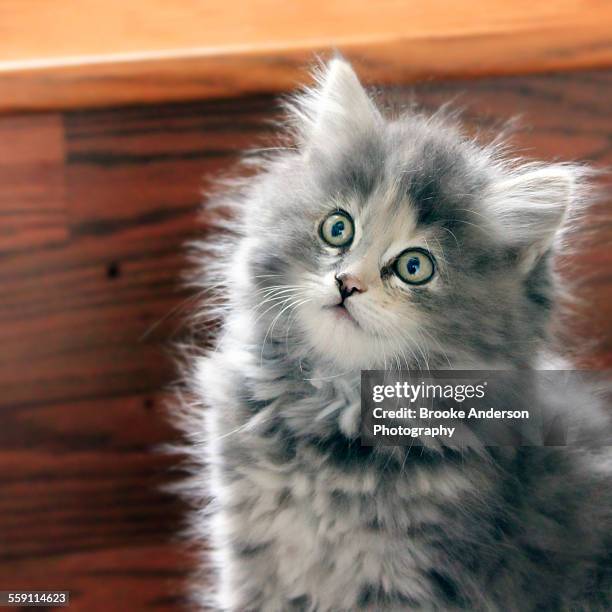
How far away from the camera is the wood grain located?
1274mm

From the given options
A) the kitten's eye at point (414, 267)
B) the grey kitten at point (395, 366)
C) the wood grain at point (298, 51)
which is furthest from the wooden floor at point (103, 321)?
the kitten's eye at point (414, 267)

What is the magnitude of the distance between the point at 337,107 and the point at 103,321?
0.59 meters

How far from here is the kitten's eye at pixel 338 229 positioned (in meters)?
0.94

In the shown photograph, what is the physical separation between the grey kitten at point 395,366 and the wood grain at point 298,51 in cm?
31

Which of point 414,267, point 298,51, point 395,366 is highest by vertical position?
point 298,51

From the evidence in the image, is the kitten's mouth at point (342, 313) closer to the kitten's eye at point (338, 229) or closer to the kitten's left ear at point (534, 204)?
the kitten's eye at point (338, 229)

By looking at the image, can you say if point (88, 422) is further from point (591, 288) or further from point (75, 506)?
point (591, 288)

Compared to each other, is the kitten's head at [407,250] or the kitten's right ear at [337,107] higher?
the kitten's right ear at [337,107]

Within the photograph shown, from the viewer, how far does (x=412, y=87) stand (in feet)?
4.23

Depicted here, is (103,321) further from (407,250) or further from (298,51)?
(407,250)

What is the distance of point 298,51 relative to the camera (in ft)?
4.24

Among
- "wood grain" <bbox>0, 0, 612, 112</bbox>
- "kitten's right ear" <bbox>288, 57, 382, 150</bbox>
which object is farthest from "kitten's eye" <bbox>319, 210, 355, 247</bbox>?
"wood grain" <bbox>0, 0, 612, 112</bbox>

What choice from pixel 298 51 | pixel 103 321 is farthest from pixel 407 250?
pixel 103 321

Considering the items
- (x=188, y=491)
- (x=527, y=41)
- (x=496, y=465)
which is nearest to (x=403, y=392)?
(x=496, y=465)
